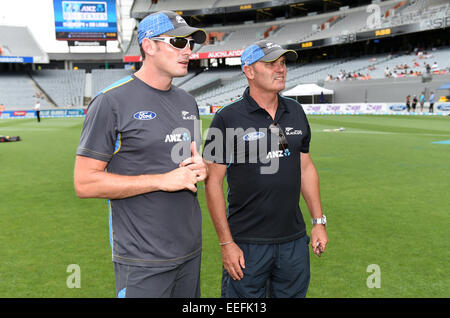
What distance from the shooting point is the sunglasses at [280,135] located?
2.96m

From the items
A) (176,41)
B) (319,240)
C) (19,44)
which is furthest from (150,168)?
(19,44)

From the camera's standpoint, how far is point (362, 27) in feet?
159

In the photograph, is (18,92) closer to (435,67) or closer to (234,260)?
(435,67)

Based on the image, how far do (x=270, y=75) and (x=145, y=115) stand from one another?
1130 mm

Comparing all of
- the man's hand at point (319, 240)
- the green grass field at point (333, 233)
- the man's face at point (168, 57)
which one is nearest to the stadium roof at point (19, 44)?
the green grass field at point (333, 233)

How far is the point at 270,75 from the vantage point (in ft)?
9.88

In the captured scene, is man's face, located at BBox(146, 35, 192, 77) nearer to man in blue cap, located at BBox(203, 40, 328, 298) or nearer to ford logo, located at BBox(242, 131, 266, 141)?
man in blue cap, located at BBox(203, 40, 328, 298)

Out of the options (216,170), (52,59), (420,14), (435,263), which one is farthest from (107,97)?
(52,59)

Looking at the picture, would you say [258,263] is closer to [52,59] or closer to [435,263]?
[435,263]

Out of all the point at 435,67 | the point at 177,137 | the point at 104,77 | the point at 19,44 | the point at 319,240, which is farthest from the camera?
the point at 19,44

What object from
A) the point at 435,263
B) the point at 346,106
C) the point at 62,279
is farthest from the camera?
the point at 346,106

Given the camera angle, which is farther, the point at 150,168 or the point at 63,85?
the point at 63,85

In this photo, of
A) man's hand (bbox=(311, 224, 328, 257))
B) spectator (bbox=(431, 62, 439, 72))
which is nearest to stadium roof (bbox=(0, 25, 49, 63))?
spectator (bbox=(431, 62, 439, 72))

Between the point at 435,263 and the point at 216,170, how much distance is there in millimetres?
3408
